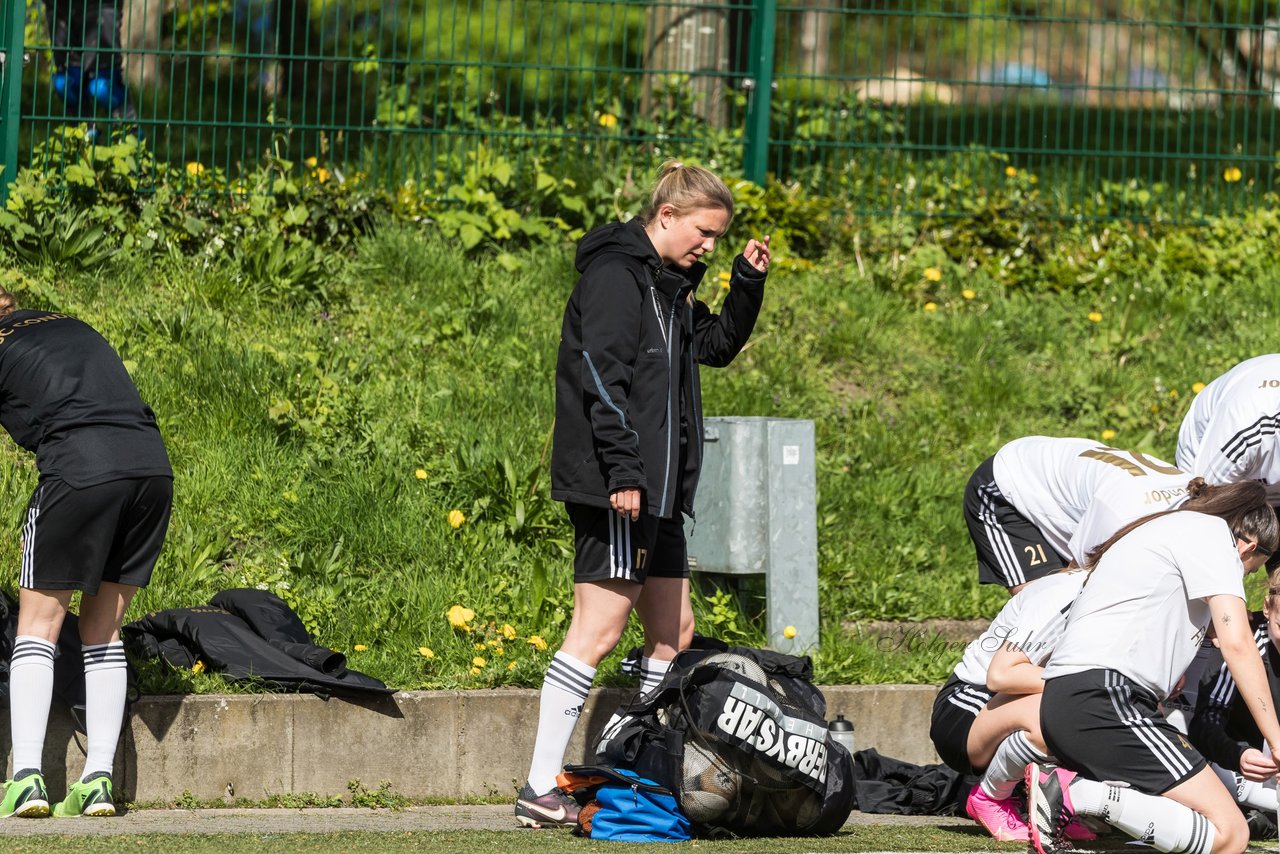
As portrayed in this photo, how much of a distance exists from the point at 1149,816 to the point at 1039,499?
134cm

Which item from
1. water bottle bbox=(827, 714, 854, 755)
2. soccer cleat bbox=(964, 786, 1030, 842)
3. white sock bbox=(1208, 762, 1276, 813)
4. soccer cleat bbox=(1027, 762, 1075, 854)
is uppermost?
soccer cleat bbox=(1027, 762, 1075, 854)

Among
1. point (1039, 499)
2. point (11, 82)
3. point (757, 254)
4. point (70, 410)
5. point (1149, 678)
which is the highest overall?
A: point (11, 82)

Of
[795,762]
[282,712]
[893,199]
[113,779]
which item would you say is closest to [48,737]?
[113,779]

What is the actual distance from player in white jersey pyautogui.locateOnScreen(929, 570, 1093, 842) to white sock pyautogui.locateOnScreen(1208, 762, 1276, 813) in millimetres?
639

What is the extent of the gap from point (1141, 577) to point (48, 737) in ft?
11.5

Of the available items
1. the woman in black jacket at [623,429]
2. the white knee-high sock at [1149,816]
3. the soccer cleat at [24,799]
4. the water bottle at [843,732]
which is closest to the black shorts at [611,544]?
the woman in black jacket at [623,429]

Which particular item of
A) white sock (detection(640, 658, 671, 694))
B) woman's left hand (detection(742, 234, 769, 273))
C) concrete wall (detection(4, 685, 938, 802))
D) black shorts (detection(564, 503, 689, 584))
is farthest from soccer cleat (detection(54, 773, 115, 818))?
woman's left hand (detection(742, 234, 769, 273))

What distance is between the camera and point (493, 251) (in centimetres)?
908

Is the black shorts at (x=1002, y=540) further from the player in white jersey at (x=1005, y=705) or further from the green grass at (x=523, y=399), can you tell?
the green grass at (x=523, y=399)

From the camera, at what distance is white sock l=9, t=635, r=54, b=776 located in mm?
4984

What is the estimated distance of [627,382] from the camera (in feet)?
16.7

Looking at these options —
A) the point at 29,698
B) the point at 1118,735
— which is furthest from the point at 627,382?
the point at 29,698

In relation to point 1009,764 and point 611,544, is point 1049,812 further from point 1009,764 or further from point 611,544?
point 611,544

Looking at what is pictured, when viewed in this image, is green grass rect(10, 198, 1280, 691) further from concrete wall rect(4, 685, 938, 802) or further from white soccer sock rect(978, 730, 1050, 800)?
white soccer sock rect(978, 730, 1050, 800)
